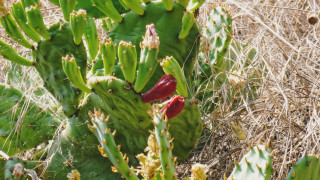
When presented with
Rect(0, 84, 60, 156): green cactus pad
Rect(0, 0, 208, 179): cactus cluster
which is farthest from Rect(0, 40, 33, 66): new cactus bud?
Rect(0, 84, 60, 156): green cactus pad

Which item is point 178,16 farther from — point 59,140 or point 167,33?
point 59,140

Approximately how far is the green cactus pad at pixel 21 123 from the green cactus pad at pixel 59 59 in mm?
256

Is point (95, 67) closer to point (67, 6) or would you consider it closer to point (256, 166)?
point (67, 6)

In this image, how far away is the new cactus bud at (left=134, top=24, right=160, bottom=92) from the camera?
1.59m

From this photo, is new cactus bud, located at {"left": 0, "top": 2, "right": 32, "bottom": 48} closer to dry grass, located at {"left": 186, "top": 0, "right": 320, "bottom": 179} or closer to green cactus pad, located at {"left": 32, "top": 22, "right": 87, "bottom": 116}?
green cactus pad, located at {"left": 32, "top": 22, "right": 87, "bottom": 116}

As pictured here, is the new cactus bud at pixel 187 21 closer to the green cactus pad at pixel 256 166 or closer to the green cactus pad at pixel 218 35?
the green cactus pad at pixel 218 35

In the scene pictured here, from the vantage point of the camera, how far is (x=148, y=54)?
1.62 m

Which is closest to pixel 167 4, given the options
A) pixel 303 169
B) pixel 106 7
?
pixel 106 7

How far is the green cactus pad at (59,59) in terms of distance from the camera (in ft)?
6.16

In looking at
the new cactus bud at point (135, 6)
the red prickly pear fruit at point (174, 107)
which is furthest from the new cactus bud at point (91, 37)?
the red prickly pear fruit at point (174, 107)

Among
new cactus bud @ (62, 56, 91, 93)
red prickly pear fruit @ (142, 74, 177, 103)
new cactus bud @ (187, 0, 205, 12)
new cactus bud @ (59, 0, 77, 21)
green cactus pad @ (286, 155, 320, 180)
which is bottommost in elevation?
green cactus pad @ (286, 155, 320, 180)

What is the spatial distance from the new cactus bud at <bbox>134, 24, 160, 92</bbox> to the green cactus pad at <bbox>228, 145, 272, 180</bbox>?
18.2 inches

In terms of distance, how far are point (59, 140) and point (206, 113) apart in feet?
2.63

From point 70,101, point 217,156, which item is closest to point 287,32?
point 217,156
